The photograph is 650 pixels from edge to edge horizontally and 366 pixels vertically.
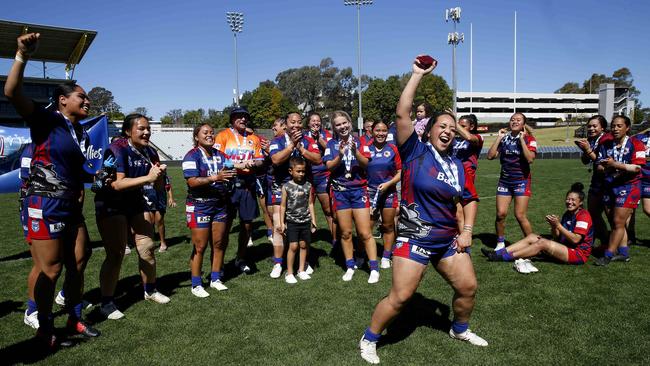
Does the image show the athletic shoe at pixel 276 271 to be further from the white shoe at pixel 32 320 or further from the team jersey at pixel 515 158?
the team jersey at pixel 515 158

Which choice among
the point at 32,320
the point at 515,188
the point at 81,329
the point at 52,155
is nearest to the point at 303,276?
the point at 81,329

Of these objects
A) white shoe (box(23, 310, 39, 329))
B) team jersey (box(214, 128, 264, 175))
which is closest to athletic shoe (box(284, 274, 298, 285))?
team jersey (box(214, 128, 264, 175))

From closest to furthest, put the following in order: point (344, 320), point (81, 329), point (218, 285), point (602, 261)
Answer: point (81, 329)
point (344, 320)
point (218, 285)
point (602, 261)

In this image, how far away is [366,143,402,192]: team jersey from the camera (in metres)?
6.20

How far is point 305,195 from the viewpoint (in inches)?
241

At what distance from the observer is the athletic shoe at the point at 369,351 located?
12.3ft

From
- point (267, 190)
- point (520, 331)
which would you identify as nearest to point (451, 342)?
point (520, 331)

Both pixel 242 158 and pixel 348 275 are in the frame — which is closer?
pixel 348 275

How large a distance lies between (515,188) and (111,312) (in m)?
6.30

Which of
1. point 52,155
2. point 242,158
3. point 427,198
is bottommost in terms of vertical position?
point 427,198

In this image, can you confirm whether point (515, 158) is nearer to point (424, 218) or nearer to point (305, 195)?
point (305, 195)

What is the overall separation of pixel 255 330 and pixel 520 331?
9.27ft

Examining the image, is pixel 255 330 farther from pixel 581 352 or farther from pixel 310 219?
pixel 581 352

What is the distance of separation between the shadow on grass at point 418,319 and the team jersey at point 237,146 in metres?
3.17
